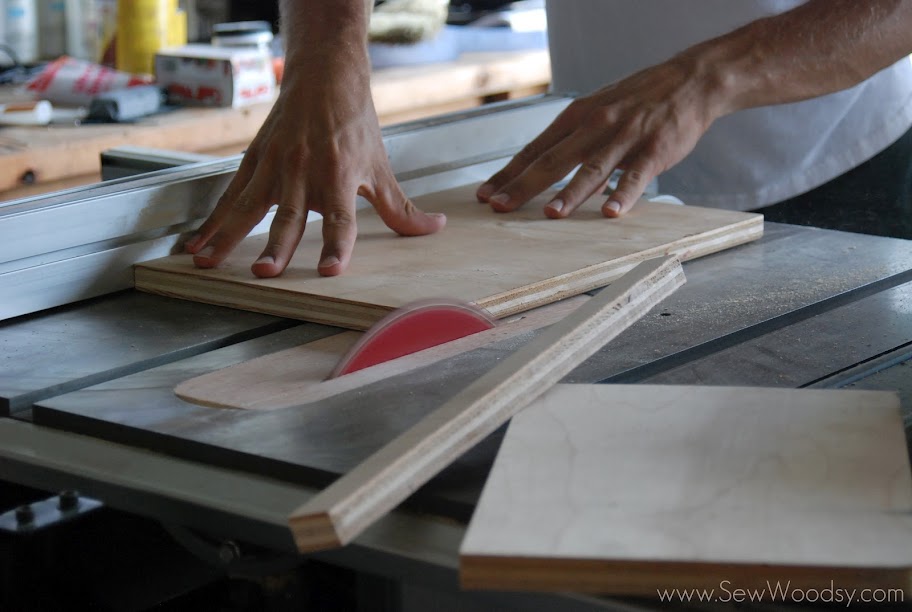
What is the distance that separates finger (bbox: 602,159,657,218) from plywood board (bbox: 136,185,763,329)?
0.01 m

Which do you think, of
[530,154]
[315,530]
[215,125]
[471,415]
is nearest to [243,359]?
[471,415]

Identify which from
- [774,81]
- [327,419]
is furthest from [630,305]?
[774,81]

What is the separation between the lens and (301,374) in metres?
0.96

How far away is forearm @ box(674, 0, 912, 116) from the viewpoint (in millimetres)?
1532

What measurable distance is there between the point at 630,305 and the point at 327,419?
10.1 inches

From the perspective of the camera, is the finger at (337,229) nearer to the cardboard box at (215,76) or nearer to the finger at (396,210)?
the finger at (396,210)

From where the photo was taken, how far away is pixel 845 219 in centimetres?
186

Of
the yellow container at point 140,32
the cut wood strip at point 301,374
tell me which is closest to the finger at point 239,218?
the cut wood strip at point 301,374

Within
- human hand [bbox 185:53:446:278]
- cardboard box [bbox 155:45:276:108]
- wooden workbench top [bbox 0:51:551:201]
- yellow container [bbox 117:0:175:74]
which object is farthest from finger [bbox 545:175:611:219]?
yellow container [bbox 117:0:175:74]

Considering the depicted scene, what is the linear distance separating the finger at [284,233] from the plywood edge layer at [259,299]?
30mm

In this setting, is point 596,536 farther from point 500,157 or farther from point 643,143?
point 500,157

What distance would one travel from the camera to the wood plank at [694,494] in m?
0.58

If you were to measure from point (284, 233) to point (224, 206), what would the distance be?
0.11m

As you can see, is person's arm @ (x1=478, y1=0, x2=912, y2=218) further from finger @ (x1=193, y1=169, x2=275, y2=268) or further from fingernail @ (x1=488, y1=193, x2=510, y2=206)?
finger @ (x1=193, y1=169, x2=275, y2=268)
